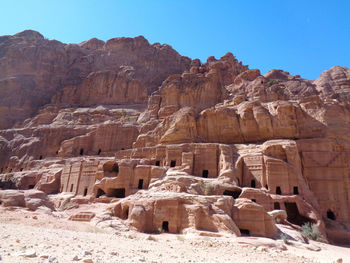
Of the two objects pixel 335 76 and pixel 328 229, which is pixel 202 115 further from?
pixel 335 76

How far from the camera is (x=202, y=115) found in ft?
140

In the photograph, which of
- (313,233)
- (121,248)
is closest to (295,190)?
(313,233)

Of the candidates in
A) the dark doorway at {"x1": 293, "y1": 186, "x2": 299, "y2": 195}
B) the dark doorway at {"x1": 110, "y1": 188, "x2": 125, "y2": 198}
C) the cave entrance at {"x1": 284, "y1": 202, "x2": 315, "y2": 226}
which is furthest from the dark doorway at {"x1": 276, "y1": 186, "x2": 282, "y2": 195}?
the dark doorway at {"x1": 110, "y1": 188, "x2": 125, "y2": 198}

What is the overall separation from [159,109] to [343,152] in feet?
103

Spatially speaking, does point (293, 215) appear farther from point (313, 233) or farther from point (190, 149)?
point (190, 149)

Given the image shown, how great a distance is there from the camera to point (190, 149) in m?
35.6

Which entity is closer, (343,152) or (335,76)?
(343,152)

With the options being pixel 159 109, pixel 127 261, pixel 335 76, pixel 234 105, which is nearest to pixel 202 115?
pixel 234 105

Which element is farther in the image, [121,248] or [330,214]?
[330,214]

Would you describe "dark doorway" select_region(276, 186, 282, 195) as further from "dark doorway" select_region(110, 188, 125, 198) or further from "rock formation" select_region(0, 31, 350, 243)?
"dark doorway" select_region(110, 188, 125, 198)

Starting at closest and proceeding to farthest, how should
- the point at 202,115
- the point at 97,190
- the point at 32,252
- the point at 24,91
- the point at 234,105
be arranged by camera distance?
the point at 32,252, the point at 97,190, the point at 202,115, the point at 234,105, the point at 24,91

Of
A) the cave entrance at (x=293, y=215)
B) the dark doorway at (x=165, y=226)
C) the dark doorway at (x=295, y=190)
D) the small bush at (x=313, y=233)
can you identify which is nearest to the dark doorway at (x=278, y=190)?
the cave entrance at (x=293, y=215)

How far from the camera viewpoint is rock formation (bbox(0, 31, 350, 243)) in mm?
22406

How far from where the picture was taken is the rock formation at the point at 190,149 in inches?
882
